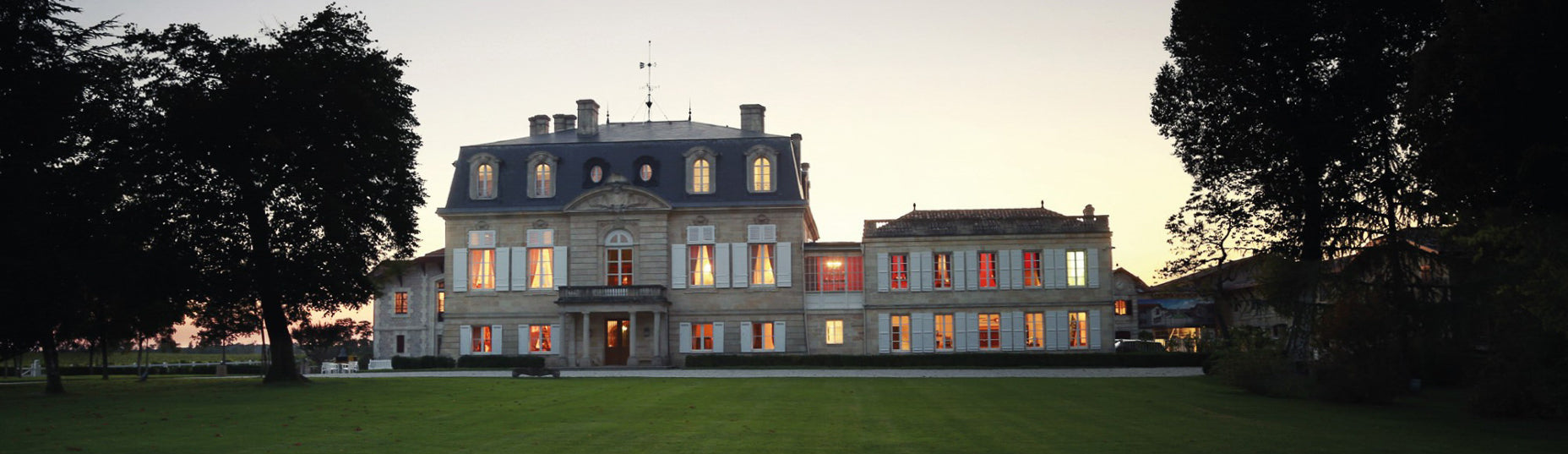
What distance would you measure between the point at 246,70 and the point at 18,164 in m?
6.29

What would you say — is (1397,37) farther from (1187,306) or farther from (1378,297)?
(1187,306)

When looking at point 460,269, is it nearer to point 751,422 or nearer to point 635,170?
point 635,170

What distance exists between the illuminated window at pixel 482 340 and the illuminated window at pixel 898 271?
16894 millimetres

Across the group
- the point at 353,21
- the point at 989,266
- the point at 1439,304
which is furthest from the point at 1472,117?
the point at 989,266

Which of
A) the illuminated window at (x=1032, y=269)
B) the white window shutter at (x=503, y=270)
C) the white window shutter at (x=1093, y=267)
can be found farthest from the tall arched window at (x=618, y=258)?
the white window shutter at (x=1093, y=267)

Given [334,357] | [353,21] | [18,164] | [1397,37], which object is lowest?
[334,357]

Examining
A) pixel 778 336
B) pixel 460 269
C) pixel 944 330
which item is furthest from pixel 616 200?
pixel 944 330

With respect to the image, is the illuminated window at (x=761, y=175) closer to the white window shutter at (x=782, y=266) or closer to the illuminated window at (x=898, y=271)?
the white window shutter at (x=782, y=266)

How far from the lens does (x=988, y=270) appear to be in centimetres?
4812

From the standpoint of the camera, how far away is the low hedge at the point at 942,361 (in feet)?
137

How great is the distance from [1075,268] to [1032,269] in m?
1.72

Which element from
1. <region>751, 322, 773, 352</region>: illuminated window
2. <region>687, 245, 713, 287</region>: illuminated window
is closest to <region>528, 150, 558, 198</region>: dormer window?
<region>687, 245, 713, 287</region>: illuminated window

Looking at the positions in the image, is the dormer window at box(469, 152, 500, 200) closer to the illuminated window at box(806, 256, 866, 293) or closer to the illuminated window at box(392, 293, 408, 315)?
the illuminated window at box(392, 293, 408, 315)

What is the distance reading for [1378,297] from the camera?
2289 centimetres
